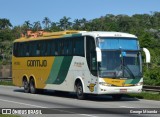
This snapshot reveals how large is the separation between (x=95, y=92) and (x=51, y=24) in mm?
168107

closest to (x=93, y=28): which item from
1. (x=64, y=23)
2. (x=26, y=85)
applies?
(x=64, y=23)

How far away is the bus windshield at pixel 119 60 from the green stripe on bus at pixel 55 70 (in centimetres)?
424

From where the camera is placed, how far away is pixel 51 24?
7525 inches

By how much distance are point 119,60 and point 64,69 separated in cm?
448

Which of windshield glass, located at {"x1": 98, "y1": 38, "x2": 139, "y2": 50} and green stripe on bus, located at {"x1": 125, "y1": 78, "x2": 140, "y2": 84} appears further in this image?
windshield glass, located at {"x1": 98, "y1": 38, "x2": 139, "y2": 50}

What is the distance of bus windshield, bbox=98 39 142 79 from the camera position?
23.8 m

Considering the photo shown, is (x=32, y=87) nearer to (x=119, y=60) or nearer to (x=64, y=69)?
(x=64, y=69)

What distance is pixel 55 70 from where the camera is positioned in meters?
28.5

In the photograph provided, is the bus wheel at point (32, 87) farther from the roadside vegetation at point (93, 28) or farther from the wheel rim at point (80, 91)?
the roadside vegetation at point (93, 28)

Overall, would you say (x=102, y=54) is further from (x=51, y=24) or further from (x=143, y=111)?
(x=51, y=24)

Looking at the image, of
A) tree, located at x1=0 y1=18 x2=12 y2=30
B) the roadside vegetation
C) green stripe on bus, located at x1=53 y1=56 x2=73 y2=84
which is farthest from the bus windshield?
tree, located at x1=0 y1=18 x2=12 y2=30

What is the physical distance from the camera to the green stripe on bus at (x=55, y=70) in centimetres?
2792

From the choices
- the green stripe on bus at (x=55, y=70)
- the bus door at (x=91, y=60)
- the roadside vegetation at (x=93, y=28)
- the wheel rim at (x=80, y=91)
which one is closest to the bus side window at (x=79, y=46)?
the bus door at (x=91, y=60)

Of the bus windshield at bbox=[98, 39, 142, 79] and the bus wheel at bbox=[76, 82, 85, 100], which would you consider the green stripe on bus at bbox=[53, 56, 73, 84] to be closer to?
the bus wheel at bbox=[76, 82, 85, 100]
